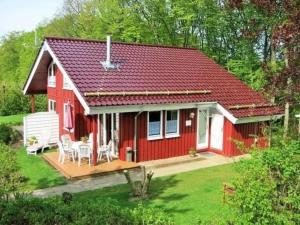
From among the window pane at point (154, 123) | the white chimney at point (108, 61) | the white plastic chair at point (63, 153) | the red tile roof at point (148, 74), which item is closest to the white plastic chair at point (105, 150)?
the white plastic chair at point (63, 153)

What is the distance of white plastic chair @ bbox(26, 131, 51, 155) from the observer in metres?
18.4

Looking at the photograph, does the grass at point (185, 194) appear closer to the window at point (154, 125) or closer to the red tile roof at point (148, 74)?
the window at point (154, 125)

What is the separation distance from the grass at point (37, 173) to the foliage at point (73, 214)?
692cm

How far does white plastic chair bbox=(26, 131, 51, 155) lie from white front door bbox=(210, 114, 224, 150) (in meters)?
8.81

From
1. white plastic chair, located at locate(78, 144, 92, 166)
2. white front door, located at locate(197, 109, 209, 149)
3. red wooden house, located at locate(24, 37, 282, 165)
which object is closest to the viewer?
white plastic chair, located at locate(78, 144, 92, 166)

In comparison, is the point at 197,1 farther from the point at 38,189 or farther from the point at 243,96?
the point at 38,189

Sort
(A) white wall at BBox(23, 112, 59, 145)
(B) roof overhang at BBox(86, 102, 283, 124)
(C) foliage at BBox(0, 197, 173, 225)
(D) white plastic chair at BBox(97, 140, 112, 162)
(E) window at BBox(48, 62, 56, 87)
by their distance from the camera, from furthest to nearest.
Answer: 1. (E) window at BBox(48, 62, 56, 87)
2. (A) white wall at BBox(23, 112, 59, 145)
3. (D) white plastic chair at BBox(97, 140, 112, 162)
4. (B) roof overhang at BBox(86, 102, 283, 124)
5. (C) foliage at BBox(0, 197, 173, 225)

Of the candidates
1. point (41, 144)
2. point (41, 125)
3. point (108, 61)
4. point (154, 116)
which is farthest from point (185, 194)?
point (41, 125)

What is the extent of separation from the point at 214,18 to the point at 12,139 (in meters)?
19.5

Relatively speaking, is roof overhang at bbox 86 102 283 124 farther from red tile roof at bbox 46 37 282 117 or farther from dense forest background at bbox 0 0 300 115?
dense forest background at bbox 0 0 300 115

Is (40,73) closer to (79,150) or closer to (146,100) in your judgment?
(79,150)

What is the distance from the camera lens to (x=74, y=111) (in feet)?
58.3

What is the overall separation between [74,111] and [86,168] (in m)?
3.76

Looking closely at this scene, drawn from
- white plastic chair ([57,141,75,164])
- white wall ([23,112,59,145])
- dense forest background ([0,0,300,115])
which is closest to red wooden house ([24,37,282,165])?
white wall ([23,112,59,145])
